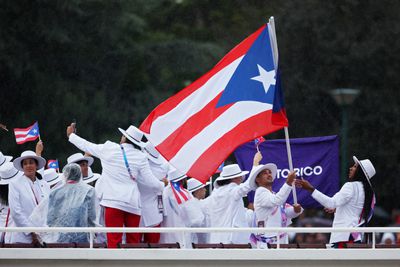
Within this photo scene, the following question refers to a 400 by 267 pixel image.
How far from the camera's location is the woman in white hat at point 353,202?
11.6m

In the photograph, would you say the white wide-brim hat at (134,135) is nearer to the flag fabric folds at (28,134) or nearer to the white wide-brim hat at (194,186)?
the white wide-brim hat at (194,186)

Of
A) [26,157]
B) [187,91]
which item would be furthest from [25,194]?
[187,91]

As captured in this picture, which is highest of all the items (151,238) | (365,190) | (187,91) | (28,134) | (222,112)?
(28,134)

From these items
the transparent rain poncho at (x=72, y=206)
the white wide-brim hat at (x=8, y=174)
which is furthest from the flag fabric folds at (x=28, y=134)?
the transparent rain poncho at (x=72, y=206)

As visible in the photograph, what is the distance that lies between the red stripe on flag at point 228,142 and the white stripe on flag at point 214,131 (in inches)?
1.6

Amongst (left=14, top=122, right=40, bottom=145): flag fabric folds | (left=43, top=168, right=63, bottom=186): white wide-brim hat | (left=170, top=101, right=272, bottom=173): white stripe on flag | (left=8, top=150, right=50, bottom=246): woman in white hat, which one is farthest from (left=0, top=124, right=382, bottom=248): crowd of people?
(left=14, top=122, right=40, bottom=145): flag fabric folds

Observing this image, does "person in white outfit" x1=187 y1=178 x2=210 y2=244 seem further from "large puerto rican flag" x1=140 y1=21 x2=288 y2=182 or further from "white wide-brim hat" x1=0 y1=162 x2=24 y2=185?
"white wide-brim hat" x1=0 y1=162 x2=24 y2=185

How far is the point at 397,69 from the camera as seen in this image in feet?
95.6

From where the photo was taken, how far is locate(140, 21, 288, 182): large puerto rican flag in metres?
11.2

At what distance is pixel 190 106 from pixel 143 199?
57.1 inches

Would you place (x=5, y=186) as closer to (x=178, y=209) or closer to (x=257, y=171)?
(x=178, y=209)

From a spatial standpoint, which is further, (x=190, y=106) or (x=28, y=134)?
(x=28, y=134)

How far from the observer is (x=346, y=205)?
1168 cm

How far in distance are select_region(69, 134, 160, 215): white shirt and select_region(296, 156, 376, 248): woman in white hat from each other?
1.61 metres
